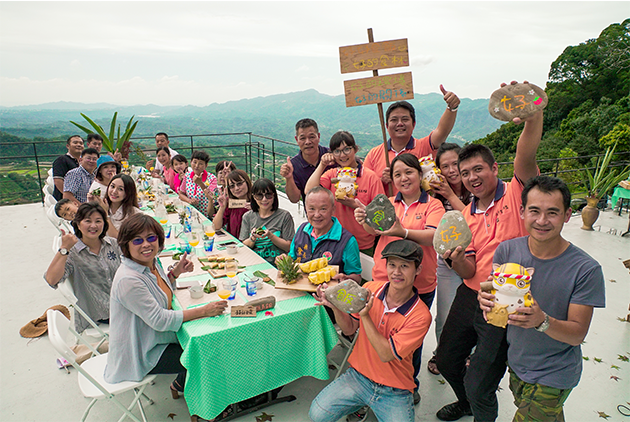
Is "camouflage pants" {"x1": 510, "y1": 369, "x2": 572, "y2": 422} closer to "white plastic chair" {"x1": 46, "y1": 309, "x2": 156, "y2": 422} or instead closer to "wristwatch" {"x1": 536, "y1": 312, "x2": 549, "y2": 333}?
"wristwatch" {"x1": 536, "y1": 312, "x2": 549, "y2": 333}

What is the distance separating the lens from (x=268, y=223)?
3.45 m

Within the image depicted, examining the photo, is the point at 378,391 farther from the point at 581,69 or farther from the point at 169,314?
the point at 581,69

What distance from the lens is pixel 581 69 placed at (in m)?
22.9

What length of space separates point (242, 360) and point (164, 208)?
2.87 m

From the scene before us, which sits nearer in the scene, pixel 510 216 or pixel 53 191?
pixel 510 216

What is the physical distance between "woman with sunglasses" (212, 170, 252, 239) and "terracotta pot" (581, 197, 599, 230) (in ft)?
20.1

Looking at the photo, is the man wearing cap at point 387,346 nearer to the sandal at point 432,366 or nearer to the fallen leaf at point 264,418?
the fallen leaf at point 264,418

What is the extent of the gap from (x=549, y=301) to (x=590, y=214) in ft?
20.6

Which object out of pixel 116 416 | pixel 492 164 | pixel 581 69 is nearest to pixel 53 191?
pixel 116 416

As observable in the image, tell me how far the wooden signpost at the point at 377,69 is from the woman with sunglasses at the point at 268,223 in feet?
3.81

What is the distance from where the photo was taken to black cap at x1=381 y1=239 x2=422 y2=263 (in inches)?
77.0

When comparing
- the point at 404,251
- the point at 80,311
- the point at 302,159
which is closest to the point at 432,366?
the point at 404,251

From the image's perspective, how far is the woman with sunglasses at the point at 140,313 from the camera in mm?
2092

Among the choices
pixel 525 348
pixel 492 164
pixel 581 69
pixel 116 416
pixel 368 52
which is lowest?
pixel 116 416
